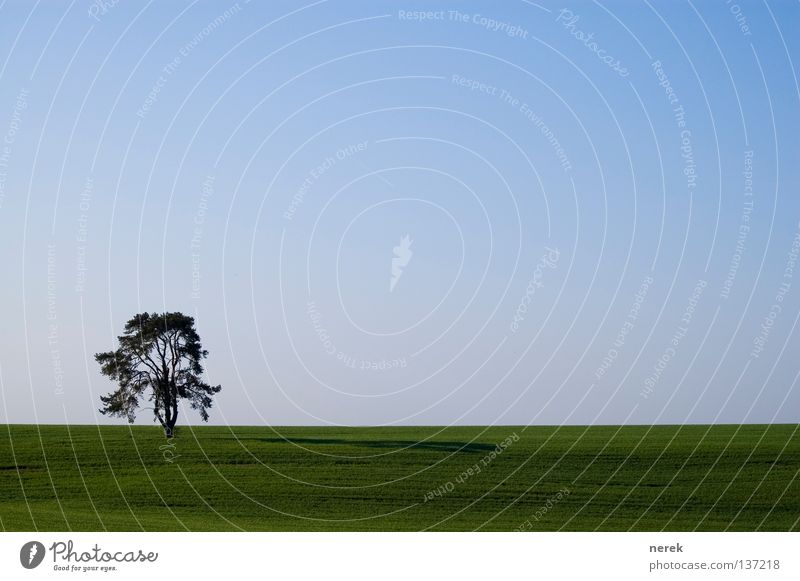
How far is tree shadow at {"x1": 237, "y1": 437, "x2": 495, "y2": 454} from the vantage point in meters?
41.8

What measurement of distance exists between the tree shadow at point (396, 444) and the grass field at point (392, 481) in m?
0.08

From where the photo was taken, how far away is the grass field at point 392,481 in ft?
96.2

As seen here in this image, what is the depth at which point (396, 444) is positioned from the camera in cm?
4347

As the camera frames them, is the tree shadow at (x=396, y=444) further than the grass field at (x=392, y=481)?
Yes

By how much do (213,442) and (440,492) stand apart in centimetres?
1272

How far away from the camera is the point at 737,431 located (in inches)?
1969

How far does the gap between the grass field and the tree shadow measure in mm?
78

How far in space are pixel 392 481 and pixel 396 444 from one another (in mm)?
8970

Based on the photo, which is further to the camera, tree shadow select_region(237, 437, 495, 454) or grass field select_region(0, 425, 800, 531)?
tree shadow select_region(237, 437, 495, 454)

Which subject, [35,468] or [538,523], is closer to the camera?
[538,523]

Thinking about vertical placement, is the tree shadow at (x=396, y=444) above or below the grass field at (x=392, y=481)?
above

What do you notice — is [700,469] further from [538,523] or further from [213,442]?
[213,442]
